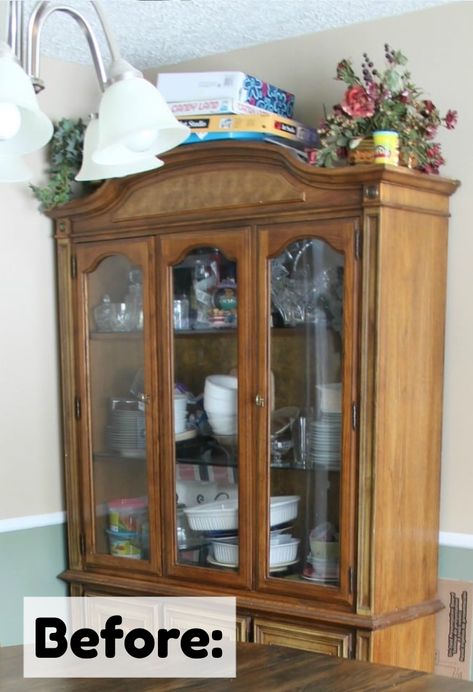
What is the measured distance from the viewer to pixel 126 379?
9.28ft

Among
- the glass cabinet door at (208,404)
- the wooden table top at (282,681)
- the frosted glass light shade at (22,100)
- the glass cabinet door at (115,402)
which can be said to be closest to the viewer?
the frosted glass light shade at (22,100)

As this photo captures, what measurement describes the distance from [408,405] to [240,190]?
2.74 feet

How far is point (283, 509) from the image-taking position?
2520mm

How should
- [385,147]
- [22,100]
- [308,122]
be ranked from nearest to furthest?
1. [22,100]
2. [385,147]
3. [308,122]

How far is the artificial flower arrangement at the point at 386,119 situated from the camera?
2.25m

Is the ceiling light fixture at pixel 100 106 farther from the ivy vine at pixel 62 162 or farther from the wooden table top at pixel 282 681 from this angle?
the ivy vine at pixel 62 162

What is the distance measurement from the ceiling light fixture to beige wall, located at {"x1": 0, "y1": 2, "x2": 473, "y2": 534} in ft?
4.52

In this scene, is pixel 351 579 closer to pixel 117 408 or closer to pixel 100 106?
pixel 117 408

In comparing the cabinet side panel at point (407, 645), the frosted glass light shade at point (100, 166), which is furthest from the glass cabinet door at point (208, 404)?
the frosted glass light shade at point (100, 166)

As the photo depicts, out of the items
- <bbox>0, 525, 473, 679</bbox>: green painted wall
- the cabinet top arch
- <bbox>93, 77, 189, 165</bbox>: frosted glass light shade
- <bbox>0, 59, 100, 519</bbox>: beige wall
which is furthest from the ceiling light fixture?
<bbox>0, 525, 473, 679</bbox>: green painted wall

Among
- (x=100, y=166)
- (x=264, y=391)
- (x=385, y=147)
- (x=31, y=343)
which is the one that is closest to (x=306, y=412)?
(x=264, y=391)

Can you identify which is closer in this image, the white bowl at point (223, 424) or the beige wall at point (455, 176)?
the beige wall at point (455, 176)

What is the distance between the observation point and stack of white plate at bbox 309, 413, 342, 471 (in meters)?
2.40

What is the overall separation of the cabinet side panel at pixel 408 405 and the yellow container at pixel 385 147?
0.14m
